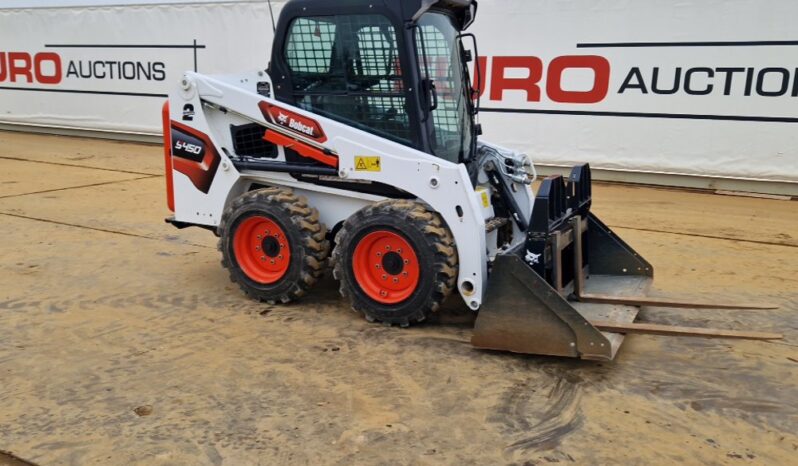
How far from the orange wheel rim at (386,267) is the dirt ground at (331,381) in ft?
0.77

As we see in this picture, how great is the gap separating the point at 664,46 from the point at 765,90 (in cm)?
132

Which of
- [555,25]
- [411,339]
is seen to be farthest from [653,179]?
[411,339]

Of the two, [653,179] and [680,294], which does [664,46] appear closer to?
A: [653,179]

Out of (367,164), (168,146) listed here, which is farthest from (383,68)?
(168,146)

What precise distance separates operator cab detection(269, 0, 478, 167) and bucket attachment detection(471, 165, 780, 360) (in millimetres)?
873

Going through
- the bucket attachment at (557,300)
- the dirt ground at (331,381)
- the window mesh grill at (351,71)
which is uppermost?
the window mesh grill at (351,71)

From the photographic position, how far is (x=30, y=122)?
48.5ft

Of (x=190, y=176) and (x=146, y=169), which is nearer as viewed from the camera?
(x=190, y=176)

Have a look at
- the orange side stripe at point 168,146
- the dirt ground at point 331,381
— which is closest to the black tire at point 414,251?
the dirt ground at point 331,381

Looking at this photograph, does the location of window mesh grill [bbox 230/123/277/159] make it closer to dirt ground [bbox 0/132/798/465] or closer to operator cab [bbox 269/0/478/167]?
operator cab [bbox 269/0/478/167]

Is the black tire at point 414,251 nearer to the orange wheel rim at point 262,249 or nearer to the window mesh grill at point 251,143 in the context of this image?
the orange wheel rim at point 262,249

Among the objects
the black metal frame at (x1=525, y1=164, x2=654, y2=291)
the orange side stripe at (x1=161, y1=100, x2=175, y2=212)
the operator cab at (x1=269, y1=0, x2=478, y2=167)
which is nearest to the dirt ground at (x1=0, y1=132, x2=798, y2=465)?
the black metal frame at (x1=525, y1=164, x2=654, y2=291)

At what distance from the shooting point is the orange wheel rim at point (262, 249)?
489 centimetres

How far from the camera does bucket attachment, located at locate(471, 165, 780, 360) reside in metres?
3.93
